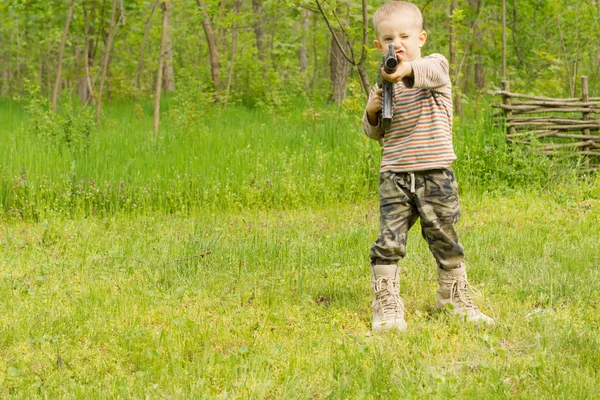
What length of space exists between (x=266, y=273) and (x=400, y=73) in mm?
1890

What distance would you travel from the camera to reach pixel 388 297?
378 centimetres

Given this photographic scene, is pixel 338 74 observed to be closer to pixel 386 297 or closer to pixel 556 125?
pixel 556 125

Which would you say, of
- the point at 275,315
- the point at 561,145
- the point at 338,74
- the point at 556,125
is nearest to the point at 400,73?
the point at 275,315

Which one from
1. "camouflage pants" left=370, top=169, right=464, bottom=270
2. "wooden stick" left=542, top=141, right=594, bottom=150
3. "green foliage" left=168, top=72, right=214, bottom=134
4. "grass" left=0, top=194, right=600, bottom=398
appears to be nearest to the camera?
"grass" left=0, top=194, right=600, bottom=398

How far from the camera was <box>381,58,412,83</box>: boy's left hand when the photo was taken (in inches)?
130

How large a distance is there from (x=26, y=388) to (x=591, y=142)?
24.0 feet

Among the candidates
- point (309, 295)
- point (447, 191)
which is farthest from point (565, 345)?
point (309, 295)

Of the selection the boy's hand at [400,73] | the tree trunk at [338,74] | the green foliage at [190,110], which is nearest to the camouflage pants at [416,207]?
the boy's hand at [400,73]

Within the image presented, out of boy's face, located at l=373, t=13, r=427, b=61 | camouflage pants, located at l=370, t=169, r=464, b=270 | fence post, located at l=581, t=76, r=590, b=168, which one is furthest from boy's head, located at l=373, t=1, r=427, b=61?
fence post, located at l=581, t=76, r=590, b=168

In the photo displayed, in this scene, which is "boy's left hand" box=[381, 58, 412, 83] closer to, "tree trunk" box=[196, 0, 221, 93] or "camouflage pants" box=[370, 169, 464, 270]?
"camouflage pants" box=[370, 169, 464, 270]

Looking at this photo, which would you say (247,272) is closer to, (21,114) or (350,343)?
Result: (350,343)

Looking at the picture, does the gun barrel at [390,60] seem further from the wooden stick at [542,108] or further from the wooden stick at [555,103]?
the wooden stick at [555,103]

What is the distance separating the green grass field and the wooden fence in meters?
0.33

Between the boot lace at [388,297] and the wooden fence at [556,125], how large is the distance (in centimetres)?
498
